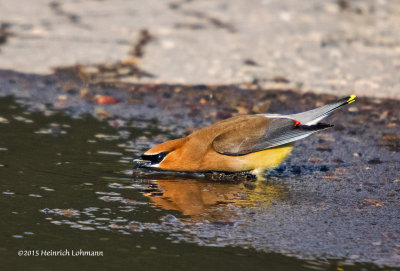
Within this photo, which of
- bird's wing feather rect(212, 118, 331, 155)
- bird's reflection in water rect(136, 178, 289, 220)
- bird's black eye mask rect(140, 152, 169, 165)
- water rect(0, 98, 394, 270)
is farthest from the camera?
bird's wing feather rect(212, 118, 331, 155)

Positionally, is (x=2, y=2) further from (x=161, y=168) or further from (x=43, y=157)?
(x=161, y=168)

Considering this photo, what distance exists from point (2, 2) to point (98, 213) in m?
7.50

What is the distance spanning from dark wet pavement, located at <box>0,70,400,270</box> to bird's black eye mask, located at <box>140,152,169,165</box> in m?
0.16

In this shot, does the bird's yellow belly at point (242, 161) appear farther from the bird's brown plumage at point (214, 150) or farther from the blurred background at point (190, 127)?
the blurred background at point (190, 127)

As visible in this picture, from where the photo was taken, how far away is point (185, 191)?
4.88 metres

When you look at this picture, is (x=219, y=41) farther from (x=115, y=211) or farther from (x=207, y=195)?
(x=115, y=211)

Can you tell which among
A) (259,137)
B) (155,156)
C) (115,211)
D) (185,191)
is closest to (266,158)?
(259,137)

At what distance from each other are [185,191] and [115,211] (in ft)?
2.19

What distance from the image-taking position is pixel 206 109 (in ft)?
23.7

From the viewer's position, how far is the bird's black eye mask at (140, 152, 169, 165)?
16.2 ft

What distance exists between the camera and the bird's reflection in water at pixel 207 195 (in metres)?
4.50

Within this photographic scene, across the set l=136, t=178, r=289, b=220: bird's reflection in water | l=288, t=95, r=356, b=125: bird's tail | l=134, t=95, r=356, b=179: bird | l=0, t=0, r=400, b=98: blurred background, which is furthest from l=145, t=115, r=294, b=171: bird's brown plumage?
l=0, t=0, r=400, b=98: blurred background

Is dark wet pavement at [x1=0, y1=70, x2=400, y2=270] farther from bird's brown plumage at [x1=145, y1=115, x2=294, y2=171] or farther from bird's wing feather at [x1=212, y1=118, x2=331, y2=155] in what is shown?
bird's wing feather at [x1=212, y1=118, x2=331, y2=155]

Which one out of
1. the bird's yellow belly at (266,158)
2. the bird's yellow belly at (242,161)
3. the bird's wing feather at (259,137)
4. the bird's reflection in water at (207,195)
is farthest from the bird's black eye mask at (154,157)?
the bird's yellow belly at (266,158)
